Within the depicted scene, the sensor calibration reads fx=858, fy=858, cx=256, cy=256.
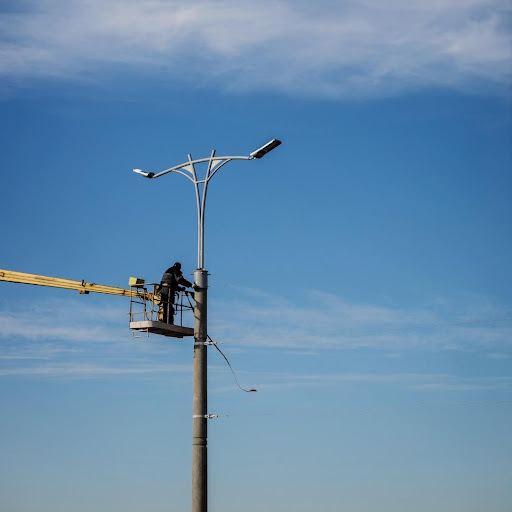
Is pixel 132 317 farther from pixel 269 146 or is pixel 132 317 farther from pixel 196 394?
pixel 269 146

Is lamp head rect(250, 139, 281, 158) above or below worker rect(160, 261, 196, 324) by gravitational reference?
above

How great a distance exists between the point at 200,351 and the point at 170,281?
11.0 feet

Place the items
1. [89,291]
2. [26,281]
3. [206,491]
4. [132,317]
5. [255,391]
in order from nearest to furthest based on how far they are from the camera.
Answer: [206,491] → [255,391] → [132,317] → [89,291] → [26,281]

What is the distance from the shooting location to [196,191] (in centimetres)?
2703

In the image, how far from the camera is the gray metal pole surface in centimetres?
2419

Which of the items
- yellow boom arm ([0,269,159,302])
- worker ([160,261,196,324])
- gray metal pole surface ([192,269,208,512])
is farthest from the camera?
yellow boom arm ([0,269,159,302])

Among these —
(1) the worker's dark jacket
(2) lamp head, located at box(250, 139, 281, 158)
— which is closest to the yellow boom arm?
(1) the worker's dark jacket

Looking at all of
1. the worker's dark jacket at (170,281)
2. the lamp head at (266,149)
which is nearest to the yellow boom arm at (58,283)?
the worker's dark jacket at (170,281)

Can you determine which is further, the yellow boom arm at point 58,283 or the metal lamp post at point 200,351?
the yellow boom arm at point 58,283

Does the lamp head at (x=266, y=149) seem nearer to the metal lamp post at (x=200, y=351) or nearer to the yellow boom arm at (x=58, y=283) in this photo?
the metal lamp post at (x=200, y=351)

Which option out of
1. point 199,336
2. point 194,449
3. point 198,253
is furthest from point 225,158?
point 194,449

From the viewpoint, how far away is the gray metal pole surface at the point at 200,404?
24.2 m

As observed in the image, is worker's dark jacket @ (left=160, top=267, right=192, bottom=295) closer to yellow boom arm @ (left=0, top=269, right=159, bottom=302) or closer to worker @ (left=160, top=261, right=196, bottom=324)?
worker @ (left=160, top=261, right=196, bottom=324)

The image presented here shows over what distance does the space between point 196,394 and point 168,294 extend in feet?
13.1
